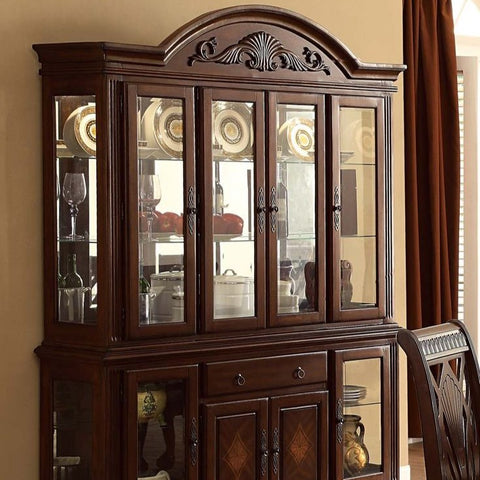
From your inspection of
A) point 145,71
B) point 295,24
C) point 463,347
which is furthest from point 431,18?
point 463,347

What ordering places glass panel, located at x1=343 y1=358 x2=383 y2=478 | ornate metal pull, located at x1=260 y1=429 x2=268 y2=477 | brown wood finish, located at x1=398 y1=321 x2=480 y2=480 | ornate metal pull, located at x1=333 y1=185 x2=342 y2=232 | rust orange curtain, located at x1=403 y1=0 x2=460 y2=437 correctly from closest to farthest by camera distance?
brown wood finish, located at x1=398 y1=321 x2=480 y2=480 < ornate metal pull, located at x1=260 y1=429 x2=268 y2=477 < ornate metal pull, located at x1=333 y1=185 x2=342 y2=232 < glass panel, located at x1=343 y1=358 x2=383 y2=478 < rust orange curtain, located at x1=403 y1=0 x2=460 y2=437

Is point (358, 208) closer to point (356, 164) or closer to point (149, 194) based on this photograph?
point (356, 164)

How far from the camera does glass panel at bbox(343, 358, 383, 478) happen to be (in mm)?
4199

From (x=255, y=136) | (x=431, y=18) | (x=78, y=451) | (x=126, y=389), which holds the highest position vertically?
(x=431, y=18)

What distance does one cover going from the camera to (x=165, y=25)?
13.3 ft

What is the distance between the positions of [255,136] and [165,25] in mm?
608

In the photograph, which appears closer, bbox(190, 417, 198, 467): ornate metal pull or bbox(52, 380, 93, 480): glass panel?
bbox(52, 380, 93, 480): glass panel

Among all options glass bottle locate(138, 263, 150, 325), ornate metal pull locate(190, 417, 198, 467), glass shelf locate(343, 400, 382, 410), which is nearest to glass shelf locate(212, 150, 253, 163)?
glass bottle locate(138, 263, 150, 325)

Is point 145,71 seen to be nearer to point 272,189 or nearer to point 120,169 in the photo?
point 120,169

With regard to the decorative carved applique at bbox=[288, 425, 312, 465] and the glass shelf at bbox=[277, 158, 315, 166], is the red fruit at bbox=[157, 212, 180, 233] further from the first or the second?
the decorative carved applique at bbox=[288, 425, 312, 465]

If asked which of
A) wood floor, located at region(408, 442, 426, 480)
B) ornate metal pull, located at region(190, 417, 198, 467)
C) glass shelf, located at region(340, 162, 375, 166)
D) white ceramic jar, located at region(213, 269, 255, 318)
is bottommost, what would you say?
wood floor, located at region(408, 442, 426, 480)

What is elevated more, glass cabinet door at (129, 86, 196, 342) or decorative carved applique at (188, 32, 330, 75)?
decorative carved applique at (188, 32, 330, 75)

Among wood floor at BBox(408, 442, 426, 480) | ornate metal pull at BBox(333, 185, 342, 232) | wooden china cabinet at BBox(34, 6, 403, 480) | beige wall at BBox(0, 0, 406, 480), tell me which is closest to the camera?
wooden china cabinet at BBox(34, 6, 403, 480)

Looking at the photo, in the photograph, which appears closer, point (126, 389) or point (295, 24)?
point (126, 389)
